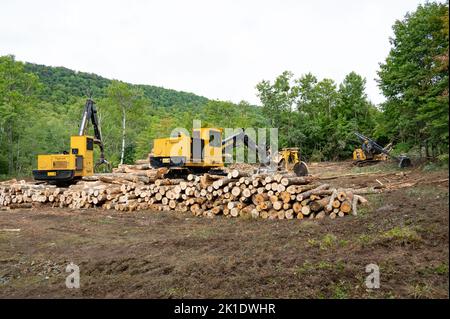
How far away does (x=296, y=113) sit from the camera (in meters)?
43.2

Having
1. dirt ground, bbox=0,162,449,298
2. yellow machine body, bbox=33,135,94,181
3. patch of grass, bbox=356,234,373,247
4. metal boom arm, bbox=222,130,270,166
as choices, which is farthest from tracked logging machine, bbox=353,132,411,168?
patch of grass, bbox=356,234,373,247

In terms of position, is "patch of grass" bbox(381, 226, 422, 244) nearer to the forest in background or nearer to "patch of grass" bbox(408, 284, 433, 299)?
"patch of grass" bbox(408, 284, 433, 299)

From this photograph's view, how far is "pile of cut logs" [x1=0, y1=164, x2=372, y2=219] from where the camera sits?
29.4ft

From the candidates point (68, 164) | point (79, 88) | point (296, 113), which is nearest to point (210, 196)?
point (68, 164)

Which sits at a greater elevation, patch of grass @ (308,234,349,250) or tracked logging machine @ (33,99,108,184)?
tracked logging machine @ (33,99,108,184)

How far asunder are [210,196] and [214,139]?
5072mm

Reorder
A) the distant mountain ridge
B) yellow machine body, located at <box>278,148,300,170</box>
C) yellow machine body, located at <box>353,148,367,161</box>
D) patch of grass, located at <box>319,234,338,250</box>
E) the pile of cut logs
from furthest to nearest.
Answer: the distant mountain ridge
yellow machine body, located at <box>353,148,367,161</box>
yellow machine body, located at <box>278,148,300,170</box>
the pile of cut logs
patch of grass, located at <box>319,234,338,250</box>

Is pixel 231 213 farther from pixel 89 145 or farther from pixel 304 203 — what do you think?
pixel 89 145

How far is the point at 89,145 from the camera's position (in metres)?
16.4

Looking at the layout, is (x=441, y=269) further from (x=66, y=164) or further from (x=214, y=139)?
(x=66, y=164)

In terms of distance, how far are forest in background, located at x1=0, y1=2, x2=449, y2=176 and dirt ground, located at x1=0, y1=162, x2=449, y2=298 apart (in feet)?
29.6
